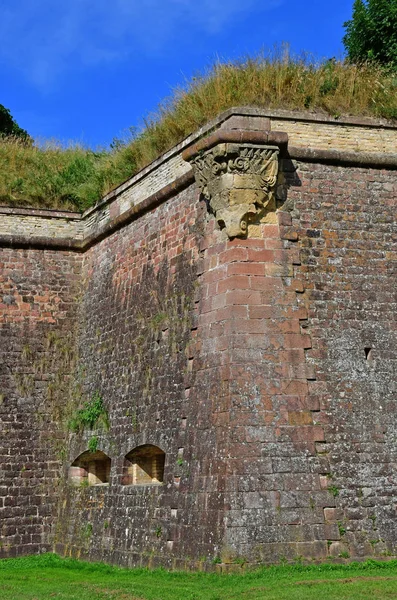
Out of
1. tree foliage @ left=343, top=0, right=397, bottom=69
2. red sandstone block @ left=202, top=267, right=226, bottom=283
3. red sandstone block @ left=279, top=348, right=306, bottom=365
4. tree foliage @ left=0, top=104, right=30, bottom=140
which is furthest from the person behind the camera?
tree foliage @ left=0, top=104, right=30, bottom=140

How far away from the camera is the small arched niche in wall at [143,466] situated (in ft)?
39.1

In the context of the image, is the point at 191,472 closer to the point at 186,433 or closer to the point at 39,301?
the point at 186,433

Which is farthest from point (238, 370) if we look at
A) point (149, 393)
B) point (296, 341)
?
point (149, 393)

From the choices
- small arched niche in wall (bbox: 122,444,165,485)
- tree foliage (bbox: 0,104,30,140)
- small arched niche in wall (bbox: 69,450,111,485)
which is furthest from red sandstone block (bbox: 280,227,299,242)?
tree foliage (bbox: 0,104,30,140)

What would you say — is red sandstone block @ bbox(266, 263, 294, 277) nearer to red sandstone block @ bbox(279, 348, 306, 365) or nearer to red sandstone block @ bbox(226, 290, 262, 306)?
red sandstone block @ bbox(226, 290, 262, 306)

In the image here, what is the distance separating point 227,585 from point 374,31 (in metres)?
14.1

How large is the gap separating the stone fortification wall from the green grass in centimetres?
27

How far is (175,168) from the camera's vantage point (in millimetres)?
12562

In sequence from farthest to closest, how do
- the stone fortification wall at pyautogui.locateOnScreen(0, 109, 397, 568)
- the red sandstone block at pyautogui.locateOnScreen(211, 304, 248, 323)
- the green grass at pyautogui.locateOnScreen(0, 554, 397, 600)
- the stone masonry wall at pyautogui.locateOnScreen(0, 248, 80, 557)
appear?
the stone masonry wall at pyautogui.locateOnScreen(0, 248, 80, 557) → the red sandstone block at pyautogui.locateOnScreen(211, 304, 248, 323) → the stone fortification wall at pyautogui.locateOnScreen(0, 109, 397, 568) → the green grass at pyautogui.locateOnScreen(0, 554, 397, 600)

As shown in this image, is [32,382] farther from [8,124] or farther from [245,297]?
[8,124]

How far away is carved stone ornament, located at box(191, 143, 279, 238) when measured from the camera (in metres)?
10.4

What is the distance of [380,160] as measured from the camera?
11250 mm

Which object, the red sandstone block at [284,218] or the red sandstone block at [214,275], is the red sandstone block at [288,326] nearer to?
the red sandstone block at [214,275]

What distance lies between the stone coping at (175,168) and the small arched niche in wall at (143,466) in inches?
159
